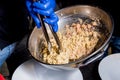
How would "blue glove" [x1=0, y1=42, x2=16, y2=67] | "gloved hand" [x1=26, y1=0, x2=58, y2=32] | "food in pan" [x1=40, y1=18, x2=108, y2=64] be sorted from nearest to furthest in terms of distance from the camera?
"gloved hand" [x1=26, y1=0, x2=58, y2=32] → "food in pan" [x1=40, y1=18, x2=108, y2=64] → "blue glove" [x1=0, y1=42, x2=16, y2=67]

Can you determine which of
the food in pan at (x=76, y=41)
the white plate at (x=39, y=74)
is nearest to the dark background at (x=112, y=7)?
the food in pan at (x=76, y=41)

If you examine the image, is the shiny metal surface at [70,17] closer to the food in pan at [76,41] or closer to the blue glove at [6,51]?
the food in pan at [76,41]

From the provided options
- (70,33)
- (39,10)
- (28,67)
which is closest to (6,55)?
(28,67)

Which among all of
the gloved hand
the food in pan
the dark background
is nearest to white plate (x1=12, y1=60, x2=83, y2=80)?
the food in pan

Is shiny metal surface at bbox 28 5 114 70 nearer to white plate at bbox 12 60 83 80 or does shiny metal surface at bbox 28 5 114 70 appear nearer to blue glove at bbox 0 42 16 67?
white plate at bbox 12 60 83 80

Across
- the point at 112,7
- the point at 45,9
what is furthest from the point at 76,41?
the point at 112,7

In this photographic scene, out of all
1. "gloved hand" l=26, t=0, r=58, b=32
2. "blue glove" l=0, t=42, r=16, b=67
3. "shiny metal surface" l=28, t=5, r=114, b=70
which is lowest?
→ "blue glove" l=0, t=42, r=16, b=67

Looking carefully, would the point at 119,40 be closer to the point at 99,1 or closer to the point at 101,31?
the point at 101,31
